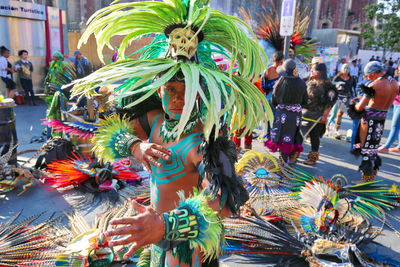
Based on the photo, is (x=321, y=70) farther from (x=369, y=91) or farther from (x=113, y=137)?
(x=113, y=137)

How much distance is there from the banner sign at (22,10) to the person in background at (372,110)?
10223mm

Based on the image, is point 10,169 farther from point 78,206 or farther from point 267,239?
point 267,239

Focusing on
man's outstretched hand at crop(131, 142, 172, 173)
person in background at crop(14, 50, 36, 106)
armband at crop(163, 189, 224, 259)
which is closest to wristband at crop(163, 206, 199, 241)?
armband at crop(163, 189, 224, 259)

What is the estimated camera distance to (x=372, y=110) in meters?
4.34

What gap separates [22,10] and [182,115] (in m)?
11.2

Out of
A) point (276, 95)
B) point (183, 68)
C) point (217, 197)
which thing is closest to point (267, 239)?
point (217, 197)

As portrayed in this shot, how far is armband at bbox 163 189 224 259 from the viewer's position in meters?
1.23

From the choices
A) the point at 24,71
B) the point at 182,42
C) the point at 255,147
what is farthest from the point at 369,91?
the point at 24,71

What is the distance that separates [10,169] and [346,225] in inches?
157

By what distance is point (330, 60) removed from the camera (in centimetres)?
1436

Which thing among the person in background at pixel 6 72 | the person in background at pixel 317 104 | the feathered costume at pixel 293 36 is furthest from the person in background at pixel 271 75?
the person in background at pixel 6 72

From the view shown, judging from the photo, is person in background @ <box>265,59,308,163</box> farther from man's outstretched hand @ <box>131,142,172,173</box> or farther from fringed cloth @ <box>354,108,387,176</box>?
man's outstretched hand @ <box>131,142,172,173</box>

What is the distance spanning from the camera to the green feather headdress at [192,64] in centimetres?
134

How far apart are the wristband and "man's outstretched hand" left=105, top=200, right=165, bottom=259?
26mm
